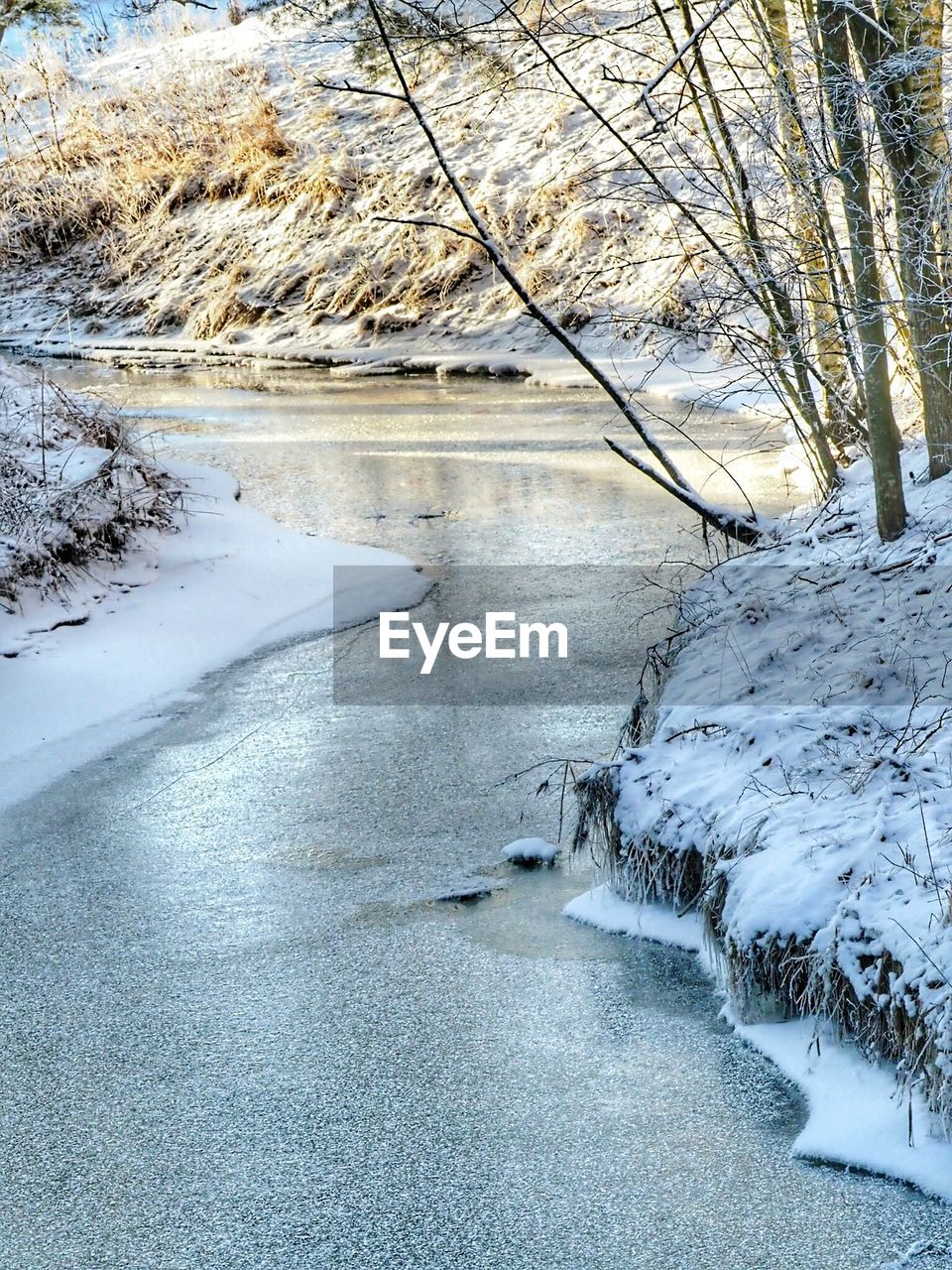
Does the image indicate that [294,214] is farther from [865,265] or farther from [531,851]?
[531,851]

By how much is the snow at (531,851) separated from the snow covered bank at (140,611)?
1918 mm

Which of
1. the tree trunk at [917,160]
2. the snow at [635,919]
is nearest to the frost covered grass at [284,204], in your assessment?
the tree trunk at [917,160]

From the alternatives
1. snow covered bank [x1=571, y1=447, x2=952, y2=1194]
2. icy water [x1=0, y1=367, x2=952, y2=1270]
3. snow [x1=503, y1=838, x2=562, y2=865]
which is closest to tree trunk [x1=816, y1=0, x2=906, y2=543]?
snow covered bank [x1=571, y1=447, x2=952, y2=1194]

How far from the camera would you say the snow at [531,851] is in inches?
165

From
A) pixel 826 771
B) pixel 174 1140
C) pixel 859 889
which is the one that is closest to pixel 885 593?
pixel 826 771

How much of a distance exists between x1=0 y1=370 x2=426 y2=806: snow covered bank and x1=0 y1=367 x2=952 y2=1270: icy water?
1.14ft

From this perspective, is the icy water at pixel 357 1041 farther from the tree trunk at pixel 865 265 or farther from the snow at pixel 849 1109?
the tree trunk at pixel 865 265

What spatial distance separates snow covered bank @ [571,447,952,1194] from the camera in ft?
9.52

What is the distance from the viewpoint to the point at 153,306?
23281 millimetres

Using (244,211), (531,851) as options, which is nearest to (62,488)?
(531,851)

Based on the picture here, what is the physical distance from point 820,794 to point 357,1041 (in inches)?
52.1

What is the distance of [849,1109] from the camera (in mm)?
2855

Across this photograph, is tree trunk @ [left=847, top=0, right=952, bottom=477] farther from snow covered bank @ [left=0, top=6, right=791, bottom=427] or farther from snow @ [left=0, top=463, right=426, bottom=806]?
snow covered bank @ [left=0, top=6, right=791, bottom=427]

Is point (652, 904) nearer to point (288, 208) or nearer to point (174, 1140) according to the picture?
point (174, 1140)
